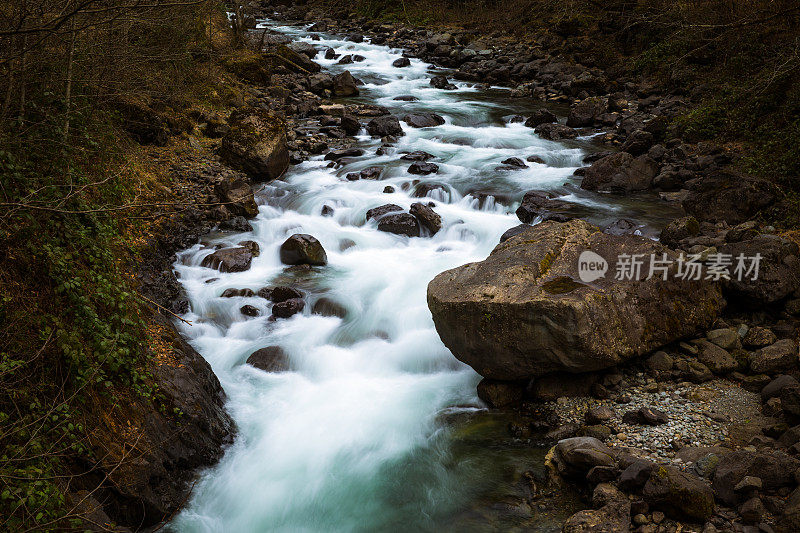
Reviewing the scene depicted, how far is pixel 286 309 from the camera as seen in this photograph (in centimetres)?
813

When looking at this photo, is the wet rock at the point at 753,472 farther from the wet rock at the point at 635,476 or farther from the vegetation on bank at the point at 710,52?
the vegetation on bank at the point at 710,52

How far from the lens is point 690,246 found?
809cm

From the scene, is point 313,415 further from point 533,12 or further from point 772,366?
point 533,12

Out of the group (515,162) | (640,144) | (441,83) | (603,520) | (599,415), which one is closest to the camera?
(603,520)

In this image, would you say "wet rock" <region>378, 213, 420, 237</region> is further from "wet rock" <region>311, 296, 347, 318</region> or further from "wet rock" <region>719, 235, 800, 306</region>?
"wet rock" <region>719, 235, 800, 306</region>

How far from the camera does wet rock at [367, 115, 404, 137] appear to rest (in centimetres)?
1555

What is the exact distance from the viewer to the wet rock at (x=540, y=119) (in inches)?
645

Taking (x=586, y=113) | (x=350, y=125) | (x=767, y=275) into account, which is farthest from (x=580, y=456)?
(x=586, y=113)

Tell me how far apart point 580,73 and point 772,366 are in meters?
17.4

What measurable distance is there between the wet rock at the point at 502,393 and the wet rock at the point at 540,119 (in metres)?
11.9

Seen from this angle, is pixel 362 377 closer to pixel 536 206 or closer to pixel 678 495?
pixel 678 495

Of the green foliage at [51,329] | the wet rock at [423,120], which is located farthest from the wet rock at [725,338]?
the wet rock at [423,120]

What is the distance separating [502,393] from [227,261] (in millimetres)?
5244

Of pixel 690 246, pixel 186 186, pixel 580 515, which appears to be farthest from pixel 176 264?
pixel 690 246
